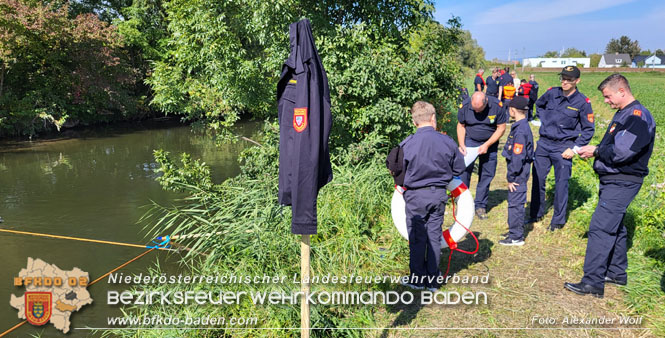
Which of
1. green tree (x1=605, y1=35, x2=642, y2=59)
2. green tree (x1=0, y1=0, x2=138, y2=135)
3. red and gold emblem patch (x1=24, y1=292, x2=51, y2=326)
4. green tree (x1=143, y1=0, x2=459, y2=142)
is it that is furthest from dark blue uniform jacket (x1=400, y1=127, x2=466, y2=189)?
green tree (x1=605, y1=35, x2=642, y2=59)

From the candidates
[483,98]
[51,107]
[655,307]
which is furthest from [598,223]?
[51,107]

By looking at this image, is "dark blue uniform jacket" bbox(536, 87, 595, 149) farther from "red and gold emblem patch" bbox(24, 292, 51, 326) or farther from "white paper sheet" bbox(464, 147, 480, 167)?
"red and gold emblem patch" bbox(24, 292, 51, 326)

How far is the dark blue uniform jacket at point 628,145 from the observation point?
3562mm

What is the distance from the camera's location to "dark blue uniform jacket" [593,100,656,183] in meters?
3.56

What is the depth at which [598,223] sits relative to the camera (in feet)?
12.8

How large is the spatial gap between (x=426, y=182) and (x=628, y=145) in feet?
5.62

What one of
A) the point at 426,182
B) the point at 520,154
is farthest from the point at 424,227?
the point at 520,154

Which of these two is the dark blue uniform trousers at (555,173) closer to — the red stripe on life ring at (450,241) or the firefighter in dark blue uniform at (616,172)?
the firefighter in dark blue uniform at (616,172)

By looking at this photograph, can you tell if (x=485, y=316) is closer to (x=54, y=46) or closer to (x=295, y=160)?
(x=295, y=160)

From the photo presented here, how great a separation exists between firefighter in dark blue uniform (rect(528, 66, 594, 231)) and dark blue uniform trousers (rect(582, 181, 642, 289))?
1.39 m

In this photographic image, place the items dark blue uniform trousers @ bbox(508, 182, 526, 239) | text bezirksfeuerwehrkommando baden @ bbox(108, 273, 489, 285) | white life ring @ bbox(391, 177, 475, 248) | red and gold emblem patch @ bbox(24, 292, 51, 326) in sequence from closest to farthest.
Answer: text bezirksfeuerwehrkommando baden @ bbox(108, 273, 489, 285) → white life ring @ bbox(391, 177, 475, 248) → red and gold emblem patch @ bbox(24, 292, 51, 326) → dark blue uniform trousers @ bbox(508, 182, 526, 239)

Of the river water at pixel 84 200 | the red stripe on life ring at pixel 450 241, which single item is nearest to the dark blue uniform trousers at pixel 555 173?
the red stripe on life ring at pixel 450 241

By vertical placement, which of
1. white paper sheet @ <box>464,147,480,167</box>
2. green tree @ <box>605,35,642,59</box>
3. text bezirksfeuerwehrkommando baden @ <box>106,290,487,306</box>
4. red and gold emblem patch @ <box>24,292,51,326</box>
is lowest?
red and gold emblem patch @ <box>24,292,51,326</box>

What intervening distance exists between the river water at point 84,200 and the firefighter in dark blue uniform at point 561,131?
5326 mm
